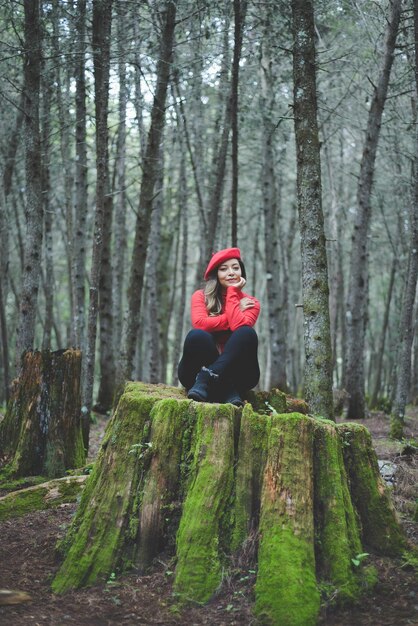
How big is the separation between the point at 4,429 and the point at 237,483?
3.69m

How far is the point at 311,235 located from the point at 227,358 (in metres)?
1.67

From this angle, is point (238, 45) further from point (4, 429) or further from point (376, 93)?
point (4, 429)

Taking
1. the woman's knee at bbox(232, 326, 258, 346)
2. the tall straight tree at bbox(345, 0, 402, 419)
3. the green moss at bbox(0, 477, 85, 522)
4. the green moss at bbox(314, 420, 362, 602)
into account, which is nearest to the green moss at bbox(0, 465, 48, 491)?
the green moss at bbox(0, 477, 85, 522)

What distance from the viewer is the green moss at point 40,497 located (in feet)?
17.3

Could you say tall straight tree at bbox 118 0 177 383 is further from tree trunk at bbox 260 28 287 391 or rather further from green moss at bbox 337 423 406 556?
green moss at bbox 337 423 406 556

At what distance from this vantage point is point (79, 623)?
340 cm

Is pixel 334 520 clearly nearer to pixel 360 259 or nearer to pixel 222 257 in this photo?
pixel 222 257

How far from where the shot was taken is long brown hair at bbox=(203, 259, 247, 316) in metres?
5.94

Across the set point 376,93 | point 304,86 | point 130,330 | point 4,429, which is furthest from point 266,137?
point 4,429

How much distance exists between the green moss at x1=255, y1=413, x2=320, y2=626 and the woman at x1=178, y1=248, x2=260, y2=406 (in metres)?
1.14

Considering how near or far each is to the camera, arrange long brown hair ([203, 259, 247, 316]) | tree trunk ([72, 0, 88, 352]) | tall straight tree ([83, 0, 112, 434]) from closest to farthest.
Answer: long brown hair ([203, 259, 247, 316])
tall straight tree ([83, 0, 112, 434])
tree trunk ([72, 0, 88, 352])

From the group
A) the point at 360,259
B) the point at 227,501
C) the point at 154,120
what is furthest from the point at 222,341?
the point at 360,259

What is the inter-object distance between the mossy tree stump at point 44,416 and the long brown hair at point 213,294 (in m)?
1.68

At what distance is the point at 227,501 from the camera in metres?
3.90
